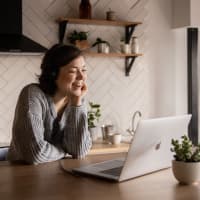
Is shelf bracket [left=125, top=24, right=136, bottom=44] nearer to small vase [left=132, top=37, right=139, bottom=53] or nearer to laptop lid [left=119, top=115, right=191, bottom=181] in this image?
small vase [left=132, top=37, right=139, bottom=53]

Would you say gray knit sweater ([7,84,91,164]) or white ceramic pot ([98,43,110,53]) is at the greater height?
white ceramic pot ([98,43,110,53])

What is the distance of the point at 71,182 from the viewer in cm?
131

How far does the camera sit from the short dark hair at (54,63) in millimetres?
1968

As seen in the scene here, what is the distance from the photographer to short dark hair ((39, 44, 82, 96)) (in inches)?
77.5

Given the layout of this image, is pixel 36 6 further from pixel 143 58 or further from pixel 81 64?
pixel 81 64

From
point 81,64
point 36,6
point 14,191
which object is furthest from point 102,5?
point 14,191

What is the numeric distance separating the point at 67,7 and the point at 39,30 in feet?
1.10

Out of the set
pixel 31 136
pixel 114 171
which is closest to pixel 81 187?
pixel 114 171

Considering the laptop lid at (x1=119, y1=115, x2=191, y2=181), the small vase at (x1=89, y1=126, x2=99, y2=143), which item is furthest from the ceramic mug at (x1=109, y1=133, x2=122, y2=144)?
the laptop lid at (x1=119, y1=115, x2=191, y2=181)

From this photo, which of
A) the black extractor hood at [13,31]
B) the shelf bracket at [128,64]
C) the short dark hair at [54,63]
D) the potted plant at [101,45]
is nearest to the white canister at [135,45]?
the shelf bracket at [128,64]

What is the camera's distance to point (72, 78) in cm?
194

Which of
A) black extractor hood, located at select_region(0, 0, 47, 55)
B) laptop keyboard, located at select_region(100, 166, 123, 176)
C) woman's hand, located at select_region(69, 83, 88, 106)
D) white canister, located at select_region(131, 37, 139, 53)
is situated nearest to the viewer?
laptop keyboard, located at select_region(100, 166, 123, 176)

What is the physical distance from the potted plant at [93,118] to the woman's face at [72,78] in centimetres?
141

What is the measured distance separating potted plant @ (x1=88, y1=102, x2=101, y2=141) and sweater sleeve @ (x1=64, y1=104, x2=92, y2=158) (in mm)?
1387
